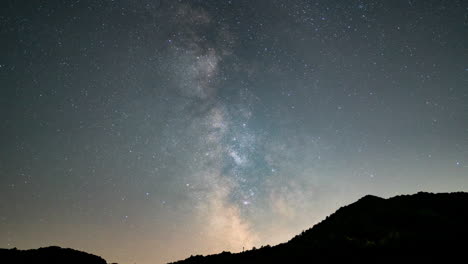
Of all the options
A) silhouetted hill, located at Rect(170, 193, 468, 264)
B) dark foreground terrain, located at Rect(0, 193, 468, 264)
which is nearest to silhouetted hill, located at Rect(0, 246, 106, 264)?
dark foreground terrain, located at Rect(0, 193, 468, 264)

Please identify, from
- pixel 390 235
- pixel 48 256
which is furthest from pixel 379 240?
pixel 48 256

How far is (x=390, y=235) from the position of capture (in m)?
16.8

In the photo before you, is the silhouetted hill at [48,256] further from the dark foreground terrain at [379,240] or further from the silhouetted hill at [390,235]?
the silhouetted hill at [390,235]

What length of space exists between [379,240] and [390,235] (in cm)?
82

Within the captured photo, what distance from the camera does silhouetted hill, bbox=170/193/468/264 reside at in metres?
13.7

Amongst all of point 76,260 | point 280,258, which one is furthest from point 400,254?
point 76,260

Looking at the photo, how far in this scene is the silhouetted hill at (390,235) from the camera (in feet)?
45.0

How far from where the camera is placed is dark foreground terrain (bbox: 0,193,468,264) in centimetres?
1376

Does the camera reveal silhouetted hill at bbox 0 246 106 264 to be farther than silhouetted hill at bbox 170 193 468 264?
Yes

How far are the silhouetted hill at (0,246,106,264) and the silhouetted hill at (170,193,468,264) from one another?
34.5ft

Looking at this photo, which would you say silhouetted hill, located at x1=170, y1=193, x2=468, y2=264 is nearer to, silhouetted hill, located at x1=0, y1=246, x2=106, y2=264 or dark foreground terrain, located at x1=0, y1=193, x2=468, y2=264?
dark foreground terrain, located at x1=0, y1=193, x2=468, y2=264

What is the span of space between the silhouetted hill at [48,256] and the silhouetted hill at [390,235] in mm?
10523

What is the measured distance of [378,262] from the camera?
12.6m

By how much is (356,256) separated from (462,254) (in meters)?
4.29
